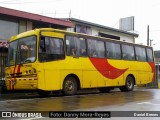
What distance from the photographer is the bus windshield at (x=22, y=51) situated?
1645 cm

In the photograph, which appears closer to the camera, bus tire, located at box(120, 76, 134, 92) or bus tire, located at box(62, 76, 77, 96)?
bus tire, located at box(62, 76, 77, 96)

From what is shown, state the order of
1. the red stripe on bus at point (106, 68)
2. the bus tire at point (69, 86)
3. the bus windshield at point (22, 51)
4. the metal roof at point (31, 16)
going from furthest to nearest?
the metal roof at point (31, 16)
the red stripe on bus at point (106, 68)
the bus tire at point (69, 86)
the bus windshield at point (22, 51)

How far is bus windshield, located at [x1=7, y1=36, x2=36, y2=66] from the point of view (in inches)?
648

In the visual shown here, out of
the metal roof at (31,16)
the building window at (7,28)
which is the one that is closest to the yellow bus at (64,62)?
the metal roof at (31,16)

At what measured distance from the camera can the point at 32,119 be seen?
9.70 meters

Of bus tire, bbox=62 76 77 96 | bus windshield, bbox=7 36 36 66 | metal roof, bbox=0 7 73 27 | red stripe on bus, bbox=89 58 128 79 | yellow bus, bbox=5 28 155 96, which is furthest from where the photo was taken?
metal roof, bbox=0 7 73 27

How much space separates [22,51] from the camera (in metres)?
17.1

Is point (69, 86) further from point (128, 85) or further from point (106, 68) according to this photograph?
point (128, 85)

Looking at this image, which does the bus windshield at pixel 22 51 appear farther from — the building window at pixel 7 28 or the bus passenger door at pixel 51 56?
the building window at pixel 7 28

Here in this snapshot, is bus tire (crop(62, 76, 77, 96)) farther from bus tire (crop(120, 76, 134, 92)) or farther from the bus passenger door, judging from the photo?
bus tire (crop(120, 76, 134, 92))

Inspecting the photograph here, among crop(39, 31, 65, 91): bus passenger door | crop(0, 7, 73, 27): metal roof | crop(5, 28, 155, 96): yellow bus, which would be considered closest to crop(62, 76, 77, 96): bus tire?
crop(5, 28, 155, 96): yellow bus

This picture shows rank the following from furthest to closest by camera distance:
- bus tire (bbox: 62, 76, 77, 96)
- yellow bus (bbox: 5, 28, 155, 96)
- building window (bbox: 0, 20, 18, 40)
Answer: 1. building window (bbox: 0, 20, 18, 40)
2. bus tire (bbox: 62, 76, 77, 96)
3. yellow bus (bbox: 5, 28, 155, 96)

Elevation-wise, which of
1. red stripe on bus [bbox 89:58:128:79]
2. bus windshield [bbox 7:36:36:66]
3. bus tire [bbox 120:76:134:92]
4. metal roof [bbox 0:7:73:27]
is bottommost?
bus tire [bbox 120:76:134:92]

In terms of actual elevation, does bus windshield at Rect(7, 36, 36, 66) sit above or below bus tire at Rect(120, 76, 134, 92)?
above
